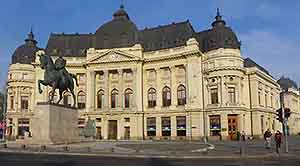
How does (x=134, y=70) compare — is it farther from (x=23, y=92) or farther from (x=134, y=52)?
(x=23, y=92)

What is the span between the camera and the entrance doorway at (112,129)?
77562 mm

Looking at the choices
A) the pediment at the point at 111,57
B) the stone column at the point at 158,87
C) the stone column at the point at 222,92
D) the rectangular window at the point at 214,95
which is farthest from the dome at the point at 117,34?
the stone column at the point at 222,92

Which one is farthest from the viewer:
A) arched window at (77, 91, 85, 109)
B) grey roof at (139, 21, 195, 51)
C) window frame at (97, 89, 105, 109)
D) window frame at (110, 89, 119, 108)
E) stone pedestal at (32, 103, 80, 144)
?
arched window at (77, 91, 85, 109)

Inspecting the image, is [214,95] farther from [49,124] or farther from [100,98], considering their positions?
[49,124]

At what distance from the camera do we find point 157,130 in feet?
246

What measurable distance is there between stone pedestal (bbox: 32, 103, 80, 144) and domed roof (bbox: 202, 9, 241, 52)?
4181 cm

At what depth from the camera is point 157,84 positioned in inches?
3051

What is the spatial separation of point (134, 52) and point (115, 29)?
9233mm

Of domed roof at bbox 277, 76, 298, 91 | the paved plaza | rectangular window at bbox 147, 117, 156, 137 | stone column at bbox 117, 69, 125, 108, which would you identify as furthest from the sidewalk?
domed roof at bbox 277, 76, 298, 91

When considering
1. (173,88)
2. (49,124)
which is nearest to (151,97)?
(173,88)

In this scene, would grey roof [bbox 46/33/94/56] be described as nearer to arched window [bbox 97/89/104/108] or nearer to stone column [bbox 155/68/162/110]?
arched window [bbox 97/89/104/108]

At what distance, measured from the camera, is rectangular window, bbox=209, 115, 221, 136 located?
223 ft

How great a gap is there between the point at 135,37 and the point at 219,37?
20354mm

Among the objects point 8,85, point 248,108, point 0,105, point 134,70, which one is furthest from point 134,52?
point 0,105
